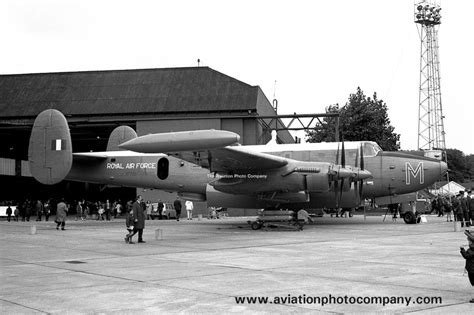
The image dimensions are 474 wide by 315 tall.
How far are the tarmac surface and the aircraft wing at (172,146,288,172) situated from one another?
507 cm

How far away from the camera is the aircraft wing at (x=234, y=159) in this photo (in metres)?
22.6

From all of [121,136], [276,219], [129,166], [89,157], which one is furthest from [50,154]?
[276,219]

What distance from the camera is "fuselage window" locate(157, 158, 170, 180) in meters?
30.2

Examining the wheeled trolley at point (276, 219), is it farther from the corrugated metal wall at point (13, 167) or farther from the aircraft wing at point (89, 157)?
the corrugated metal wall at point (13, 167)

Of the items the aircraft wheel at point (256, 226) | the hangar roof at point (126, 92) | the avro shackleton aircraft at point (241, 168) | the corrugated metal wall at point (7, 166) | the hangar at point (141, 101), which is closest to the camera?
the avro shackleton aircraft at point (241, 168)

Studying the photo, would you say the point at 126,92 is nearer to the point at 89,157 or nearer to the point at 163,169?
the point at 89,157

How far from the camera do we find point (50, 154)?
27.6m

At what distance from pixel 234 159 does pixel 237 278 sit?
1290cm

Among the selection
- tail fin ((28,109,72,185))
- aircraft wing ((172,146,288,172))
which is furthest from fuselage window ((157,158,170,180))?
aircraft wing ((172,146,288,172))

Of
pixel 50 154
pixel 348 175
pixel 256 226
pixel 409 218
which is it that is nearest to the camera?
pixel 348 175

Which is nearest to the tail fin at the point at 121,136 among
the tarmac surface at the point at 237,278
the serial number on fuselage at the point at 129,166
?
the serial number on fuselage at the point at 129,166

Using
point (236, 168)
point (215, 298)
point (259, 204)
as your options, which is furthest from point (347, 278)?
point (259, 204)

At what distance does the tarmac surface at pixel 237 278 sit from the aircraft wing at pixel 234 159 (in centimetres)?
507

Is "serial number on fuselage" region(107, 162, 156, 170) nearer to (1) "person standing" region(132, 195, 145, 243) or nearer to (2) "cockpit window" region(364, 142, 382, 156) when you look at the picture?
(1) "person standing" region(132, 195, 145, 243)
